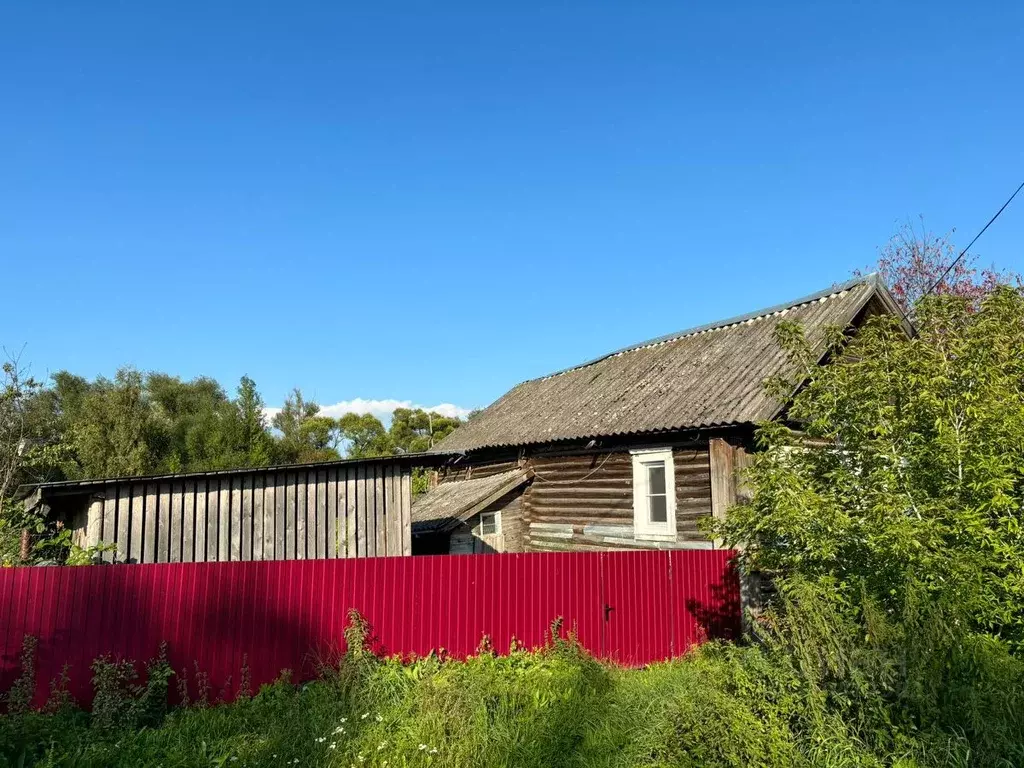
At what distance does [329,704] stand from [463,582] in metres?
2.18

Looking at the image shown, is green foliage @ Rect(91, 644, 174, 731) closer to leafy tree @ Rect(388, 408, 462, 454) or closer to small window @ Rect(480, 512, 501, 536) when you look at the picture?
small window @ Rect(480, 512, 501, 536)

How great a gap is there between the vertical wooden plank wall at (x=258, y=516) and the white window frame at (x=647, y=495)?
4.75 metres

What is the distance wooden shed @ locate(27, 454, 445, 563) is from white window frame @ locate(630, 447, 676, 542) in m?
4.38

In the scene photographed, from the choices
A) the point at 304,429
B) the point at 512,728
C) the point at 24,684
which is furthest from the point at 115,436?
the point at 512,728

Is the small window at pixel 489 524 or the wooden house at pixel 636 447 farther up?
the wooden house at pixel 636 447

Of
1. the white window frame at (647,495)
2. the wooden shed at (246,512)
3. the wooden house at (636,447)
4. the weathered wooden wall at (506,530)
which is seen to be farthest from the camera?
the weathered wooden wall at (506,530)

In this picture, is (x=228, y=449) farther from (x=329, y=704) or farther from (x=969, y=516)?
(x=969, y=516)

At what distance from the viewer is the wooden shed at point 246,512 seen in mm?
9289

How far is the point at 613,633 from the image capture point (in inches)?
360

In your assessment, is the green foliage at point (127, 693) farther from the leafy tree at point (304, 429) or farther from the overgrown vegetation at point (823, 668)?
the leafy tree at point (304, 429)

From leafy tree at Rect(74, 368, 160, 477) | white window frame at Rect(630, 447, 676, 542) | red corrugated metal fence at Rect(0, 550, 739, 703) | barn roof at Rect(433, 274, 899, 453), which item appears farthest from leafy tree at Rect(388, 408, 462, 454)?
red corrugated metal fence at Rect(0, 550, 739, 703)

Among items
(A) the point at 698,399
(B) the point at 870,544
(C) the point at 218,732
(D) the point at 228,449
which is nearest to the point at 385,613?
(C) the point at 218,732

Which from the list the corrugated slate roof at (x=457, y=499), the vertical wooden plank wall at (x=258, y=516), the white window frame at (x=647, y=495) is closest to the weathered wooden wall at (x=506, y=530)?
the corrugated slate roof at (x=457, y=499)

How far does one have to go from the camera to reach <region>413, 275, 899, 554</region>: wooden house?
39.1 feet
